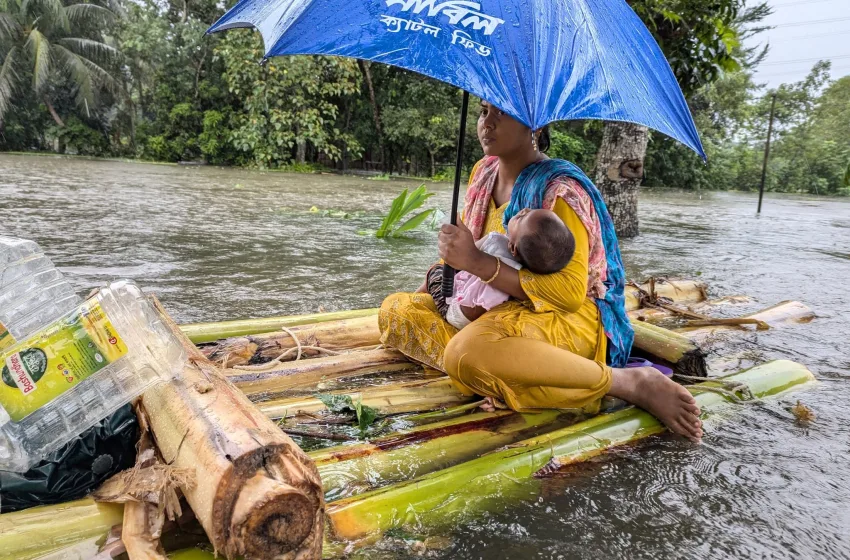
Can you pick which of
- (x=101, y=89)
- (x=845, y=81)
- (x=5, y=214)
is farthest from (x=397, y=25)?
(x=845, y=81)

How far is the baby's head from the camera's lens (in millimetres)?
2012

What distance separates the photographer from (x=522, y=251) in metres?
2.06

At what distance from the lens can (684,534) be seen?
→ 68.2 inches

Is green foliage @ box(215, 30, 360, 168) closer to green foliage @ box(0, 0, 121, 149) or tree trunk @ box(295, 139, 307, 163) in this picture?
tree trunk @ box(295, 139, 307, 163)

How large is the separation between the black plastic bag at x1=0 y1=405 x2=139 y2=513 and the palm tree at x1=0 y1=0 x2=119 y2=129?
2257 cm

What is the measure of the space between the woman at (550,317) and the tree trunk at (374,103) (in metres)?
17.1

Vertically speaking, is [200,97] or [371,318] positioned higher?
[200,97]

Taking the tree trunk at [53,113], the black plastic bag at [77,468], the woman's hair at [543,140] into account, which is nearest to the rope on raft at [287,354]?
the black plastic bag at [77,468]

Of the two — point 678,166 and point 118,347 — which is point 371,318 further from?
point 678,166

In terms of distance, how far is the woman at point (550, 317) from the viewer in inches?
83.3

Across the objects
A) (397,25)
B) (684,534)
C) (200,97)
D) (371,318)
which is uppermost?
(200,97)

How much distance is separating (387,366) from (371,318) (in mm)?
437

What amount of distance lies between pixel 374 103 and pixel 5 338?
61.6ft

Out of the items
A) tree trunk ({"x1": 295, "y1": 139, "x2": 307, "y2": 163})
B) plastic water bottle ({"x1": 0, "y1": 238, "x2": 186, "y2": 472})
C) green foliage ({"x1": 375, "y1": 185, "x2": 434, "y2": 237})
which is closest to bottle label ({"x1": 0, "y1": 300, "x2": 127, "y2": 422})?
plastic water bottle ({"x1": 0, "y1": 238, "x2": 186, "y2": 472})
